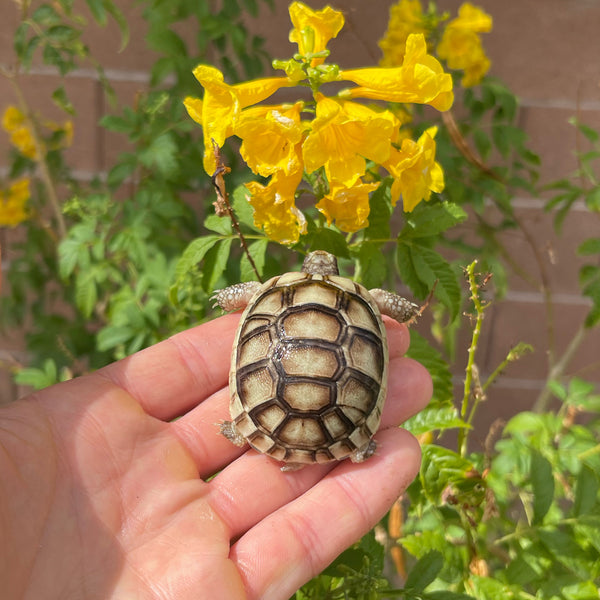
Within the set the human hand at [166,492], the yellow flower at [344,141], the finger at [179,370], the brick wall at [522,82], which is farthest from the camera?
the brick wall at [522,82]

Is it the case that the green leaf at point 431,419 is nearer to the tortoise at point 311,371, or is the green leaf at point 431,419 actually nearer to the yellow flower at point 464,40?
the tortoise at point 311,371

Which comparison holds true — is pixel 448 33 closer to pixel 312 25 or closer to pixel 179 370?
pixel 312 25

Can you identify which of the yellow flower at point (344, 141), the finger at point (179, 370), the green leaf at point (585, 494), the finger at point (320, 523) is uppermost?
the yellow flower at point (344, 141)

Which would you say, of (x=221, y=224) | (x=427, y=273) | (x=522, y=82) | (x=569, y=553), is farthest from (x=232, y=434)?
(x=522, y=82)

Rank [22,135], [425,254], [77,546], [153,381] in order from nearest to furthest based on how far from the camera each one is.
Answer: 1. [77,546]
2. [425,254]
3. [153,381]
4. [22,135]

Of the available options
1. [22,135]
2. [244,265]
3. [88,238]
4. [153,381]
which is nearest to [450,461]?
[244,265]

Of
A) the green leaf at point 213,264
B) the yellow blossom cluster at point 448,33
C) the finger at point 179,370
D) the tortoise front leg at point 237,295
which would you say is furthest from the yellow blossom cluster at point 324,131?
the yellow blossom cluster at point 448,33

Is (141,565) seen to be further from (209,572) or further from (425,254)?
(425,254)
